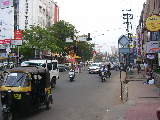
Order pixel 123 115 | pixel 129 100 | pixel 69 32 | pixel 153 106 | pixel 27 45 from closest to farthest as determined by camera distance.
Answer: pixel 123 115
pixel 153 106
pixel 129 100
pixel 27 45
pixel 69 32

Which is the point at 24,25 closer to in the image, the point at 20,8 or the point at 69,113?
the point at 20,8

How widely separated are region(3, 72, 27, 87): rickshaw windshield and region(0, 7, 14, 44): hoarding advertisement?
37502 millimetres

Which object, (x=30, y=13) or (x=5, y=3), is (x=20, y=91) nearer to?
(x=5, y=3)

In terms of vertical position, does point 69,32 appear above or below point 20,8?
below

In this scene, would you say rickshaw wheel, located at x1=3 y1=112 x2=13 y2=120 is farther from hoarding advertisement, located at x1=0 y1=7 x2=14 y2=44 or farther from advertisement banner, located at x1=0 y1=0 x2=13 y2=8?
hoarding advertisement, located at x1=0 y1=7 x2=14 y2=44

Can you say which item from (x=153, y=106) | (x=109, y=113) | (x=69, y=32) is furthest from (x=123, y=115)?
(x=69, y=32)

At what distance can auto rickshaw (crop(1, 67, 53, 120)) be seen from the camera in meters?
8.10

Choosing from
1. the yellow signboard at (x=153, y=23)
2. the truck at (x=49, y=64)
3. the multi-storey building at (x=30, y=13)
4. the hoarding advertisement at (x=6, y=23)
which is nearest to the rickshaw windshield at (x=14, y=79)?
the truck at (x=49, y=64)

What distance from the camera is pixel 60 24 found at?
2181 inches

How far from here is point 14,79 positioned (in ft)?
28.5

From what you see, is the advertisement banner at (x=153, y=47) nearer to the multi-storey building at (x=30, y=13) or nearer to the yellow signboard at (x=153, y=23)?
the yellow signboard at (x=153, y=23)

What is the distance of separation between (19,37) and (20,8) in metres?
28.2

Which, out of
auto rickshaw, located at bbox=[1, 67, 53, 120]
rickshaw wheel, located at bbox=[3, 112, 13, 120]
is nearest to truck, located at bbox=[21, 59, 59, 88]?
auto rickshaw, located at bbox=[1, 67, 53, 120]

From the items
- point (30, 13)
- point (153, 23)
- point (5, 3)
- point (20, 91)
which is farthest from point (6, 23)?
point (20, 91)
